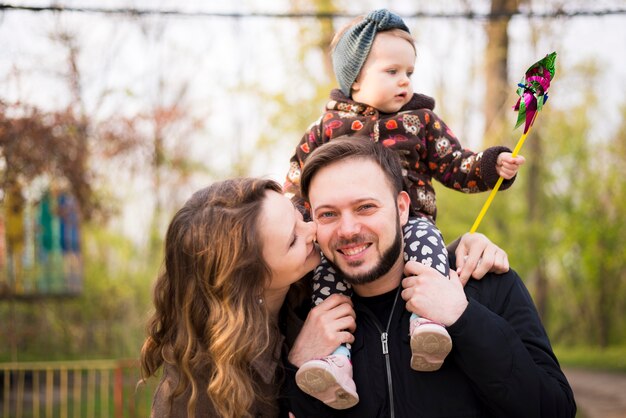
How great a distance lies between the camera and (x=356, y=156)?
9.68 ft

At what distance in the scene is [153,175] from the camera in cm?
1574

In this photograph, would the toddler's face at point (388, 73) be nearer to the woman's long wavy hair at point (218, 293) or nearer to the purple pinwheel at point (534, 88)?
the purple pinwheel at point (534, 88)

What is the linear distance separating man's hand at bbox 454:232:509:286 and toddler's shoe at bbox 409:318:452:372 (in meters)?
0.34

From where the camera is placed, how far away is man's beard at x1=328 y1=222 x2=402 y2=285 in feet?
9.15

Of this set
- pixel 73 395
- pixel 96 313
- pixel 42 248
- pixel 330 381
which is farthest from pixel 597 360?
pixel 330 381

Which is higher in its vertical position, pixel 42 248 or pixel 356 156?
pixel 356 156

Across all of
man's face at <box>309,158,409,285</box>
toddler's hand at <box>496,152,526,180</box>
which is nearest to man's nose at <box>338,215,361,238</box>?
man's face at <box>309,158,409,285</box>

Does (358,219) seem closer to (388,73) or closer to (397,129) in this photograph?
(397,129)

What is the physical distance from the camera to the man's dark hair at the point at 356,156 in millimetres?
2957

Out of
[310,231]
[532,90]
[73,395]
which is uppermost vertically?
[532,90]

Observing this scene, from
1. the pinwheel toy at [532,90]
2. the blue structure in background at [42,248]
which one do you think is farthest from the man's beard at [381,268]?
the blue structure in background at [42,248]

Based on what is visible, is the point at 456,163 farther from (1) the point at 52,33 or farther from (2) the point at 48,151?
(1) the point at 52,33

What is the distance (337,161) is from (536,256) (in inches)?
487

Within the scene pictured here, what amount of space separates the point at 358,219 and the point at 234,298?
563 mm
